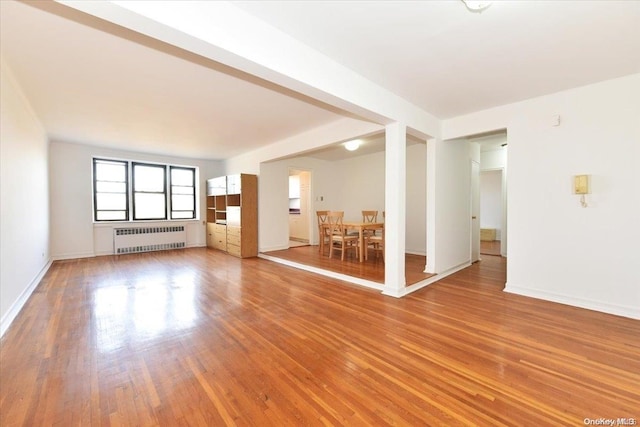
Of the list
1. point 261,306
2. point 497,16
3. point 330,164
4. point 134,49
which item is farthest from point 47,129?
point 497,16

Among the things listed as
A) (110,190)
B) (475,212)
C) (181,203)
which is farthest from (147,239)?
(475,212)

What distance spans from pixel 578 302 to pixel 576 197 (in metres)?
1.26

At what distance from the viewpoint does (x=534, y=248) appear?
349 cm

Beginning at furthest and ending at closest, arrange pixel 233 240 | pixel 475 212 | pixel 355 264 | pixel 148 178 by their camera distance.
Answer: pixel 148 178, pixel 233 240, pixel 475 212, pixel 355 264

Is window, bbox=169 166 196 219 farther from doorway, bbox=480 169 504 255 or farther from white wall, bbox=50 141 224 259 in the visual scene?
doorway, bbox=480 169 504 255

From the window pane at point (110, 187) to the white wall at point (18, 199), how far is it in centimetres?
205

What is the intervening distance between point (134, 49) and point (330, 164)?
237 inches

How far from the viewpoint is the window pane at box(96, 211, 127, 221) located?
6518mm

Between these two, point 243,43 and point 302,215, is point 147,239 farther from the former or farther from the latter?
point 243,43

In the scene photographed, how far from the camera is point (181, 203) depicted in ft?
25.5

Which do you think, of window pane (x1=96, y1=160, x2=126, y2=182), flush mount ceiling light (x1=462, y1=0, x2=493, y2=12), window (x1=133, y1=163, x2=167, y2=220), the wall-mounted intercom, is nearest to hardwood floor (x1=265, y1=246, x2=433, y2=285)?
the wall-mounted intercom

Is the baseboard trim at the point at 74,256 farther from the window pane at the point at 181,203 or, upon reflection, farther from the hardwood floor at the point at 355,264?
the hardwood floor at the point at 355,264

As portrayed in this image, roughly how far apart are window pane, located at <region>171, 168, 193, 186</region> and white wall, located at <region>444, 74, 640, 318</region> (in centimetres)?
764

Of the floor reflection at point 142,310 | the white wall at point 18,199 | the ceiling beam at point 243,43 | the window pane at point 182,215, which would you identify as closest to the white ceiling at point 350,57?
the ceiling beam at point 243,43
